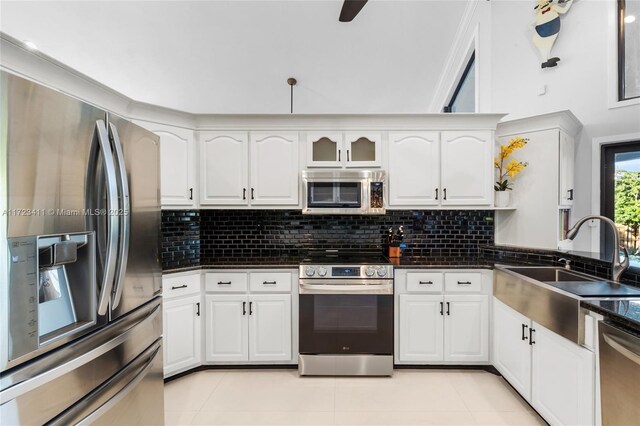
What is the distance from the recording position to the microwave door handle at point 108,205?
112cm

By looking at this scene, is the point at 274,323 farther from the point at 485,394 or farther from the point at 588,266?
the point at 588,266

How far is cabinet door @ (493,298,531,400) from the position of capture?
2.04 metres

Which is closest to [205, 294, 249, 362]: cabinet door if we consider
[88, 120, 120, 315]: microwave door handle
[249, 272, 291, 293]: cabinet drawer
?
[249, 272, 291, 293]: cabinet drawer

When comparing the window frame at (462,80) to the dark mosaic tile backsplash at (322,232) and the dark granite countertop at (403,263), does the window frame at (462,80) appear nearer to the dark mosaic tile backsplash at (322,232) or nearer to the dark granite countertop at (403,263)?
the dark mosaic tile backsplash at (322,232)

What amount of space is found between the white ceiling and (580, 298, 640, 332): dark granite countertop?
2734 mm

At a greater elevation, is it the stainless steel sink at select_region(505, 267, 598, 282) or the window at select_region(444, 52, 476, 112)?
the window at select_region(444, 52, 476, 112)

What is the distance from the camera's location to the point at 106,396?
46.8 inches

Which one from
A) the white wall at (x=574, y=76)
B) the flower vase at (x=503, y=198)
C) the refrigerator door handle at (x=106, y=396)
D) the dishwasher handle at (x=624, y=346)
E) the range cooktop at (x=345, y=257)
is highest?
the white wall at (x=574, y=76)

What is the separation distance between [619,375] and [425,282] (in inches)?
51.9

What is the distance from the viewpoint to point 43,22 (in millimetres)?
2895

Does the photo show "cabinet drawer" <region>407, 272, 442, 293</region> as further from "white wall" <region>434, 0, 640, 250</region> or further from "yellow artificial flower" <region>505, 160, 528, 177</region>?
"white wall" <region>434, 0, 640, 250</region>

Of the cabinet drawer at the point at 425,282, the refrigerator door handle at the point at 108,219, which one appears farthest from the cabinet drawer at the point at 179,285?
the cabinet drawer at the point at 425,282

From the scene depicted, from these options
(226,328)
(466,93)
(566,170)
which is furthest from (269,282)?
(466,93)

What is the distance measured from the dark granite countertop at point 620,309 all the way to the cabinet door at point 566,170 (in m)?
1.32
